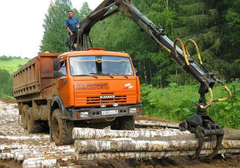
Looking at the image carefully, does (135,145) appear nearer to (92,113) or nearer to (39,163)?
(39,163)

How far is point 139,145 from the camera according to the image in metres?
5.24

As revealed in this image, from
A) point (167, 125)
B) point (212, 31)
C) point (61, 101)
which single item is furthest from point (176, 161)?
point (212, 31)

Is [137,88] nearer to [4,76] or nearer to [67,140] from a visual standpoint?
[67,140]

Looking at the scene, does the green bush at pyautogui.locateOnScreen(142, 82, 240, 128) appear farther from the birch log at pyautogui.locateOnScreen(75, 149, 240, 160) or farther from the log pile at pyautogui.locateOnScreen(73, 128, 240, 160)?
the birch log at pyautogui.locateOnScreen(75, 149, 240, 160)

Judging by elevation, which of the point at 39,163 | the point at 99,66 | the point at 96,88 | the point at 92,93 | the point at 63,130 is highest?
the point at 99,66

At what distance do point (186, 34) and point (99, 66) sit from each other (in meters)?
18.8

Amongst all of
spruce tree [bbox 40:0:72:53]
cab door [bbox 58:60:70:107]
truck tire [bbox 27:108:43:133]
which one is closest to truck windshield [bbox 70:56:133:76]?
cab door [bbox 58:60:70:107]

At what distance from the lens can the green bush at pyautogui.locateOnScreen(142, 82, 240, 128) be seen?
10945 mm

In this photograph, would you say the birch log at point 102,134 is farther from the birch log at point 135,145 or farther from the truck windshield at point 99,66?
the truck windshield at point 99,66

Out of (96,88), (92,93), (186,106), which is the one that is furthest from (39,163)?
(186,106)

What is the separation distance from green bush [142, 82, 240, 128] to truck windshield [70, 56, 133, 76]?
2397mm

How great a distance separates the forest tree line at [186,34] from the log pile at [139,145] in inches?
454

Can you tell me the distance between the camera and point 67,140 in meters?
7.64

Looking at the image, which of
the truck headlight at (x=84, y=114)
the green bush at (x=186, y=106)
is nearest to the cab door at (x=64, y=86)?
the truck headlight at (x=84, y=114)
